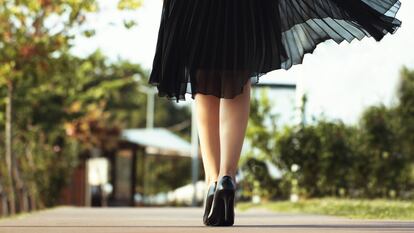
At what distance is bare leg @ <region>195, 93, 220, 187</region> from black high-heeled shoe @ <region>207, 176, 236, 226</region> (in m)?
0.25

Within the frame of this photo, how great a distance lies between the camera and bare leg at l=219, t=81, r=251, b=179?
407 centimetres

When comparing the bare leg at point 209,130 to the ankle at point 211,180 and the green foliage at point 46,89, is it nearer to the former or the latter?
the ankle at point 211,180

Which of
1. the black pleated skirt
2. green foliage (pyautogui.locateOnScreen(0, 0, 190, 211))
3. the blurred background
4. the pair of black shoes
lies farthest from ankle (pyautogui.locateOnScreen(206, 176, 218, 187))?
green foliage (pyautogui.locateOnScreen(0, 0, 190, 211))

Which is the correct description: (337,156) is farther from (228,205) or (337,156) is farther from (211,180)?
(228,205)

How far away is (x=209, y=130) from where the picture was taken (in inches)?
167

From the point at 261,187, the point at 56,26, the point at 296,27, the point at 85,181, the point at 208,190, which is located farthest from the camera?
→ the point at 85,181

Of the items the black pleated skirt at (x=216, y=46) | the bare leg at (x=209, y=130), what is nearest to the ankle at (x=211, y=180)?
the bare leg at (x=209, y=130)

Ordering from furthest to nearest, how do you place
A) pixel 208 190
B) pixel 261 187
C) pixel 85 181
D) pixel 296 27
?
pixel 85 181, pixel 261 187, pixel 296 27, pixel 208 190

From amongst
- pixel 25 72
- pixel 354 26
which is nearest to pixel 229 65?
pixel 354 26

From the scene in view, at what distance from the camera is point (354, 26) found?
15.3 ft

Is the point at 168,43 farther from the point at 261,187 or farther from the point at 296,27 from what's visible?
the point at 261,187

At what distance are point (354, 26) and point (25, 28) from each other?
8.70 meters

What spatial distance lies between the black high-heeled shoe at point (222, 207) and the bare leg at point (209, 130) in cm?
25

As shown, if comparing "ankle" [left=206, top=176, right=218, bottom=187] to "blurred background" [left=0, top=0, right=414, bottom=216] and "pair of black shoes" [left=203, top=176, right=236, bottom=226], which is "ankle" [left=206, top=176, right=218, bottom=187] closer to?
"pair of black shoes" [left=203, top=176, right=236, bottom=226]
